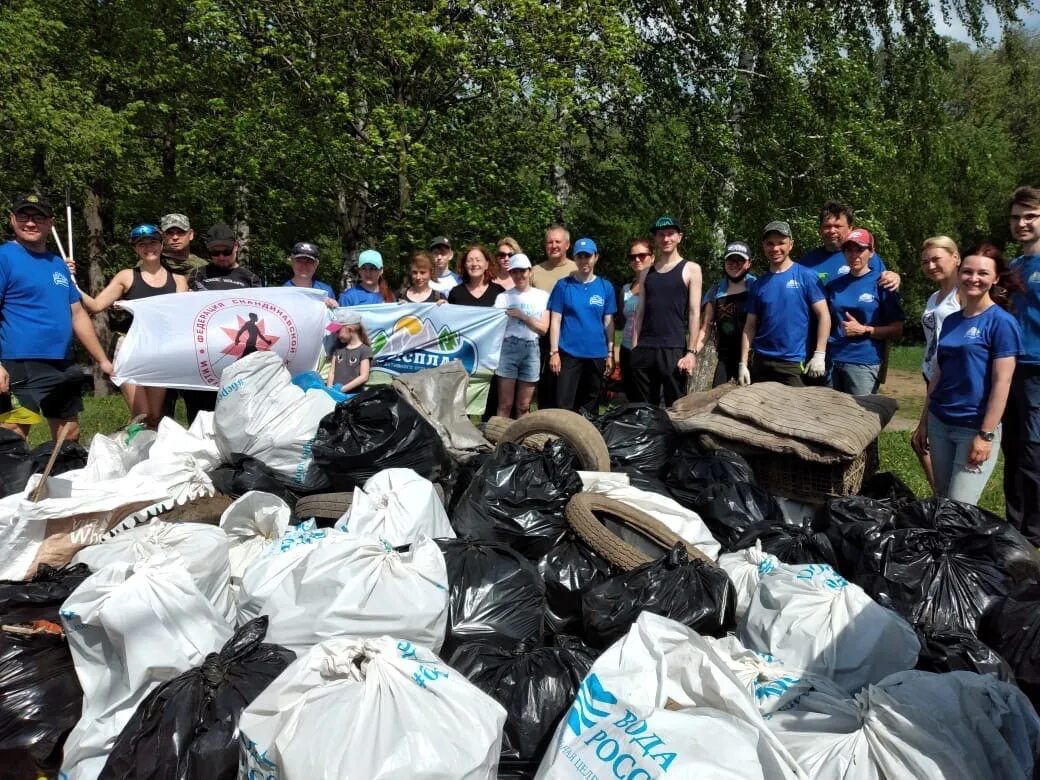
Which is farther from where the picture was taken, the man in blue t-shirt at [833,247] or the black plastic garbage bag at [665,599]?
the man in blue t-shirt at [833,247]

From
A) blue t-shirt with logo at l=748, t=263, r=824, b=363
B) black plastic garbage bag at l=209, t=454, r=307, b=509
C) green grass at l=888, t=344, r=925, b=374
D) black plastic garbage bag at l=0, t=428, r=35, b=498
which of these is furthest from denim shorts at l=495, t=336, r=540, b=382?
green grass at l=888, t=344, r=925, b=374

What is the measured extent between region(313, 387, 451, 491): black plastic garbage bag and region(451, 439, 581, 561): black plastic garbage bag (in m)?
0.41

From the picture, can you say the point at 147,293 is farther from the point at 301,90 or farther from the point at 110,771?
the point at 301,90

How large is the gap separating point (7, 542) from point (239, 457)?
108 centimetres

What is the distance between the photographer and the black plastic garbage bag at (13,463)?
3766 millimetres

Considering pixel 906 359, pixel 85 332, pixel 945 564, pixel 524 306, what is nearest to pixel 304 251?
pixel 85 332

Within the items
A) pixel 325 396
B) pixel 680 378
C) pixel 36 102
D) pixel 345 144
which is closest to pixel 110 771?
pixel 325 396

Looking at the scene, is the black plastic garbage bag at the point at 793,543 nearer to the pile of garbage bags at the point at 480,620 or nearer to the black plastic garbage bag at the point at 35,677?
the pile of garbage bags at the point at 480,620

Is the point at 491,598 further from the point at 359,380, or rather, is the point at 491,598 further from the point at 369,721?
the point at 359,380

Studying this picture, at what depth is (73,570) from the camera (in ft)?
9.21

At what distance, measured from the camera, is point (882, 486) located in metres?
4.21

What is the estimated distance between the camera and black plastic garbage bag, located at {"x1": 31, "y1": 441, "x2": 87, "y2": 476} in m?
3.96

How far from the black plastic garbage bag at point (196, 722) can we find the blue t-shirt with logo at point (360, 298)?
4.10 metres

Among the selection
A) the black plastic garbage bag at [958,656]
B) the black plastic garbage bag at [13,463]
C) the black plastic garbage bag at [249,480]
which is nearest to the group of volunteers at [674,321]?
the black plastic garbage bag at [13,463]
